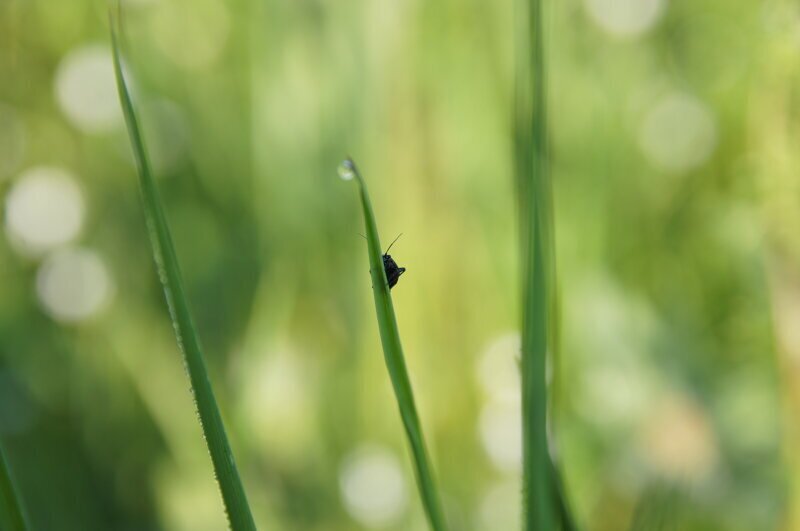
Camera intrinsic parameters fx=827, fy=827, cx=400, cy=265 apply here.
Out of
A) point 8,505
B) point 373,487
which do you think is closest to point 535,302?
point 8,505

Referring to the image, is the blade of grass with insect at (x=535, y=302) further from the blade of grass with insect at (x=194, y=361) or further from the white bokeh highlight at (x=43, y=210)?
the white bokeh highlight at (x=43, y=210)

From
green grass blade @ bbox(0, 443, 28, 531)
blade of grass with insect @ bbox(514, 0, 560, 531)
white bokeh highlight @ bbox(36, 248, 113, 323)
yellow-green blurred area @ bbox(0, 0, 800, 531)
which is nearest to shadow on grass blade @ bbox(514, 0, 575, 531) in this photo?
blade of grass with insect @ bbox(514, 0, 560, 531)

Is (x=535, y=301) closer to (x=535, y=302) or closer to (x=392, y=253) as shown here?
(x=535, y=302)

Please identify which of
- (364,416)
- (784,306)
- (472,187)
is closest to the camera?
(784,306)

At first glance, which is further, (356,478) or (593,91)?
(593,91)

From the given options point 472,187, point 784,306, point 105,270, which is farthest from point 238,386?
point 784,306

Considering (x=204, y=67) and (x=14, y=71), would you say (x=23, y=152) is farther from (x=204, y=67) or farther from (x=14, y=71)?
(x=204, y=67)

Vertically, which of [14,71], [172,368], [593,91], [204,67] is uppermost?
[593,91]

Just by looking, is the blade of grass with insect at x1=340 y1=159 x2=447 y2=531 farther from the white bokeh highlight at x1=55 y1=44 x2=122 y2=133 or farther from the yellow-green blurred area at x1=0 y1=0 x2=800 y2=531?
the white bokeh highlight at x1=55 y1=44 x2=122 y2=133
